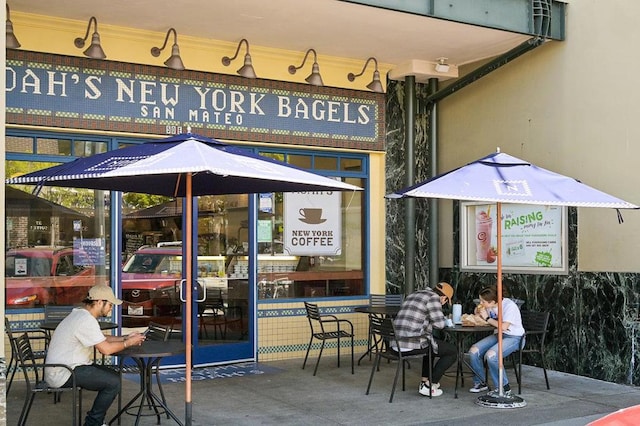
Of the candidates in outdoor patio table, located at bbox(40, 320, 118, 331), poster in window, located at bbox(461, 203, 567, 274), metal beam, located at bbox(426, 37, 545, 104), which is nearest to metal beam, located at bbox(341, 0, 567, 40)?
metal beam, located at bbox(426, 37, 545, 104)

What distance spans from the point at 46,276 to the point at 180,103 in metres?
2.49

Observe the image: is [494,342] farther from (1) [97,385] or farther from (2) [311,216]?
(1) [97,385]

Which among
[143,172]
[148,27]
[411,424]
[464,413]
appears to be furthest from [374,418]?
[148,27]

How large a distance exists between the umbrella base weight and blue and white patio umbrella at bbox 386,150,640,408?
0.04m

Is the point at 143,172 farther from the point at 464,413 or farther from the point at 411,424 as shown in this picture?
the point at 464,413

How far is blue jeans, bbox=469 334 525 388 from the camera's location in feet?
25.6

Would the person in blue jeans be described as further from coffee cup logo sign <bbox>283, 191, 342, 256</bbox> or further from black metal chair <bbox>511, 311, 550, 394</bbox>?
coffee cup logo sign <bbox>283, 191, 342, 256</bbox>

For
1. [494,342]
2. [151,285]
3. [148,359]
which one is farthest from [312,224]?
[148,359]

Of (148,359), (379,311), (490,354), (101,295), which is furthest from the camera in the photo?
(379,311)

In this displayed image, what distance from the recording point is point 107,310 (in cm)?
630

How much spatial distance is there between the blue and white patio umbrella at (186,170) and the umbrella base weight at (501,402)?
2.74m

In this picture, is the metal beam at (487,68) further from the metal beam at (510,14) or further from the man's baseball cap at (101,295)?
the man's baseball cap at (101,295)

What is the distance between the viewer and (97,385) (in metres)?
6.07

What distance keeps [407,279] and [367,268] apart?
577mm
